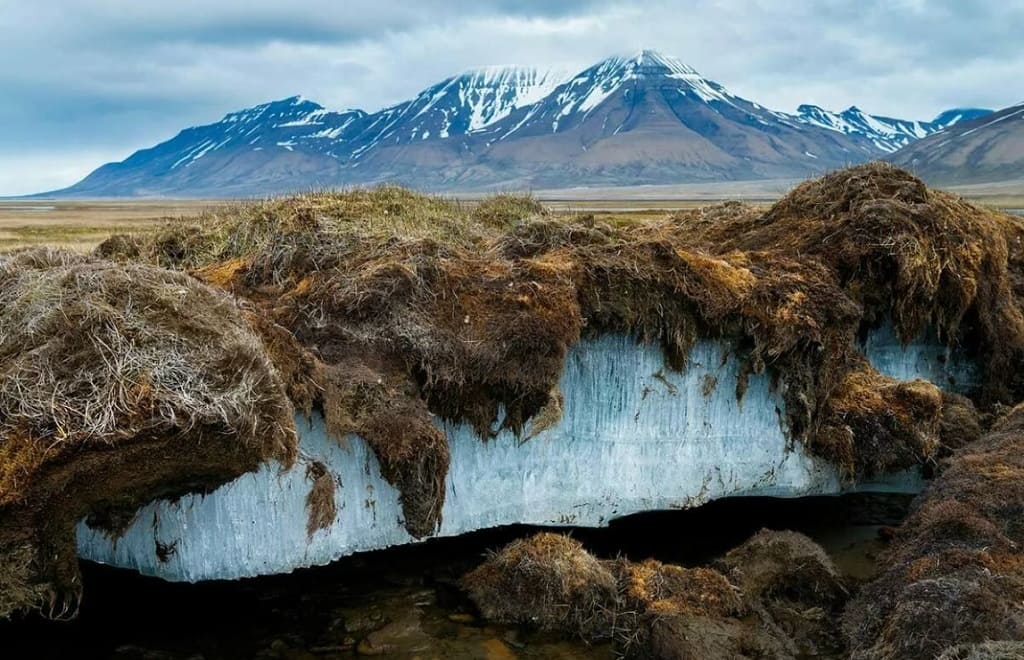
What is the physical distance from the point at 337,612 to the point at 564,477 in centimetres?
383

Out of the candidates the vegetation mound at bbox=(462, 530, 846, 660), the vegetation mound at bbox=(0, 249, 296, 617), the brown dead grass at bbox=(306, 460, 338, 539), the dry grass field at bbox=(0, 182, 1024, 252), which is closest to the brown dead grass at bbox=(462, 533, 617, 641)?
the vegetation mound at bbox=(462, 530, 846, 660)

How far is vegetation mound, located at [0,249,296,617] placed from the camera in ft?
24.3

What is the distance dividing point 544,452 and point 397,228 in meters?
4.75

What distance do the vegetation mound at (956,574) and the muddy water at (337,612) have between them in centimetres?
149

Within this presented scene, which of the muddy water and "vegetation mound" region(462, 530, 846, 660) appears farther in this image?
the muddy water

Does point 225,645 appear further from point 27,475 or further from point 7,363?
point 7,363

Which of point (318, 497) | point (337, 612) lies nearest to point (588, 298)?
point (318, 497)

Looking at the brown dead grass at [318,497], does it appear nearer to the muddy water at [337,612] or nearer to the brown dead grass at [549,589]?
the muddy water at [337,612]

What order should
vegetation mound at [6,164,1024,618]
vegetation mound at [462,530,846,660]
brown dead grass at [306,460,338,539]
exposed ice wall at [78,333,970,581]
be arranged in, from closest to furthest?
vegetation mound at [6,164,1024,618] < vegetation mound at [462,530,846,660] < exposed ice wall at [78,333,970,581] < brown dead grass at [306,460,338,539]

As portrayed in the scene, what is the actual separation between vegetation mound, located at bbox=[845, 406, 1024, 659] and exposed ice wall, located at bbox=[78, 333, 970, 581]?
271cm

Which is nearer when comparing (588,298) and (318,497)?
(318,497)

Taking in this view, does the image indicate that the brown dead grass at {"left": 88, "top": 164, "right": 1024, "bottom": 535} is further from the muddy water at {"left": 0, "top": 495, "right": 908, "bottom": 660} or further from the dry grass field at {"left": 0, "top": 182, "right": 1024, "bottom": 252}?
the dry grass field at {"left": 0, "top": 182, "right": 1024, "bottom": 252}

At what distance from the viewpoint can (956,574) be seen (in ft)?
28.2

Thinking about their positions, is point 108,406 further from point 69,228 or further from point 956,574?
point 69,228
